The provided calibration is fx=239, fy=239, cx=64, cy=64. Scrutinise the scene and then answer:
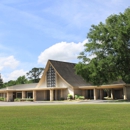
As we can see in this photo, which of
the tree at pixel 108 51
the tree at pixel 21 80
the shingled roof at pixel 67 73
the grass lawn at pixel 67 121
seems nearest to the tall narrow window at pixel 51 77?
the shingled roof at pixel 67 73

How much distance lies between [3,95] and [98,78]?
35548mm

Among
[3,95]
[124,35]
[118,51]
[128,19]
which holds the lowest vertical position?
[3,95]

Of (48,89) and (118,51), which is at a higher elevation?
(118,51)

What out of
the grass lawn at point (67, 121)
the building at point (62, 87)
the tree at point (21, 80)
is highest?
the tree at point (21, 80)

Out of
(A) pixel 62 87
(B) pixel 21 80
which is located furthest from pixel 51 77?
(B) pixel 21 80

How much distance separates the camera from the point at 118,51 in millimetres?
34938

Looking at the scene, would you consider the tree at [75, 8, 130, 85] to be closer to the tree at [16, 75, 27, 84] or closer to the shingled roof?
the shingled roof

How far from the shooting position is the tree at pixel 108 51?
1357 inches

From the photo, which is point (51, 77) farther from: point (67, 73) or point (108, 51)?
point (108, 51)

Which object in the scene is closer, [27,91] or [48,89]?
[48,89]

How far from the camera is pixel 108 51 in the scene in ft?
120

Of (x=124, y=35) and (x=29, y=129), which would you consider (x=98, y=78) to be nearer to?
(x=124, y=35)

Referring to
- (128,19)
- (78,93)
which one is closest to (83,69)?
(128,19)

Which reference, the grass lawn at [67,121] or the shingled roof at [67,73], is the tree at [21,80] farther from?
the grass lawn at [67,121]
